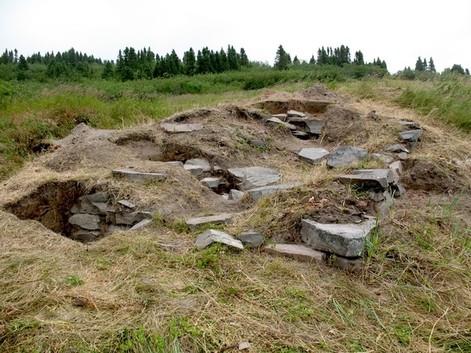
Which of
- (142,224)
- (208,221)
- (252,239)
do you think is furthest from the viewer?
(142,224)

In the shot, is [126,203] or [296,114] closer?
[126,203]

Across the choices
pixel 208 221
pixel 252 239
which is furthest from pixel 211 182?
pixel 252 239

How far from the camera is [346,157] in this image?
4.69 m

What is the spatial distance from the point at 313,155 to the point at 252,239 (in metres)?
2.37

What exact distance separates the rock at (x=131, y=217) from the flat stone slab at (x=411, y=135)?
3435mm

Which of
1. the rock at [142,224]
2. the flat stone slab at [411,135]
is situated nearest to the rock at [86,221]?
the rock at [142,224]

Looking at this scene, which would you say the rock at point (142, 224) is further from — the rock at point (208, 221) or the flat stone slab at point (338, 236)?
the flat stone slab at point (338, 236)

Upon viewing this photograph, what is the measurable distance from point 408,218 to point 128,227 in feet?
8.25

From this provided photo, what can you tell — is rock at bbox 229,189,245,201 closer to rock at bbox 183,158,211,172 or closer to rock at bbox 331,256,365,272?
rock at bbox 183,158,211,172

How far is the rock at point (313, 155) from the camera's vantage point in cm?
522

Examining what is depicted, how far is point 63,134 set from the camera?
7.04m

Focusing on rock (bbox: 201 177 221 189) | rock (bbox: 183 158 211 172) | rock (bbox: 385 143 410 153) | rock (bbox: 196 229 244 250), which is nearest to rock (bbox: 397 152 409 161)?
rock (bbox: 385 143 410 153)

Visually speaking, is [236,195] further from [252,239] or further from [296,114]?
[296,114]

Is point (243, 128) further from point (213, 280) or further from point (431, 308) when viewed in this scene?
point (431, 308)
